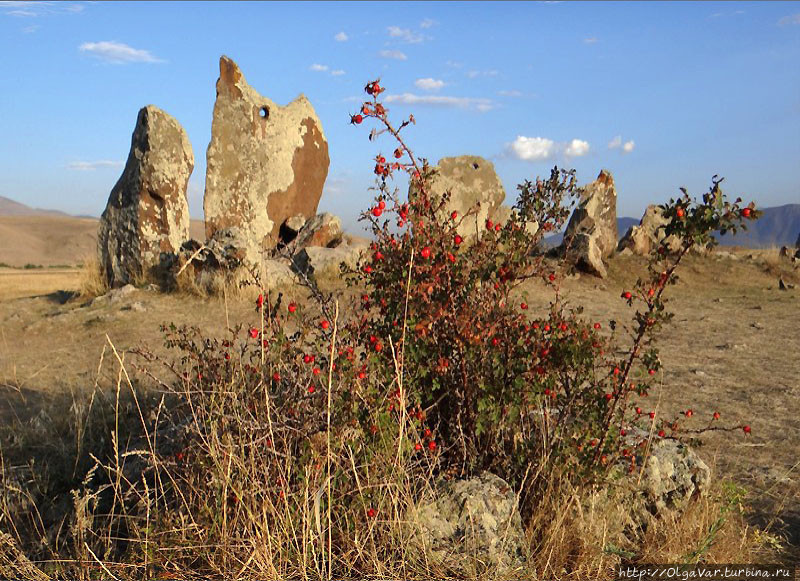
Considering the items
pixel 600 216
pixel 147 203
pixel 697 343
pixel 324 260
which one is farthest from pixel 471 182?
pixel 697 343

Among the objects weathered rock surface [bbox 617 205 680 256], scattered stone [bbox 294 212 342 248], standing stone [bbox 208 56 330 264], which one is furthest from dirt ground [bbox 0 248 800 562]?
standing stone [bbox 208 56 330 264]

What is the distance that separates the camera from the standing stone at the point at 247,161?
12.3m

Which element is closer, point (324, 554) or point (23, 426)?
point (324, 554)

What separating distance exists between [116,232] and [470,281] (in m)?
9.31

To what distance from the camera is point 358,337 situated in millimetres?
3307

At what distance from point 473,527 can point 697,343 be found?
19.1 feet

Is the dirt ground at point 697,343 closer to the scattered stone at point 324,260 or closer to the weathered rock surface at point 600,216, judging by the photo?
the weathered rock surface at point 600,216

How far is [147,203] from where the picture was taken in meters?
10.9

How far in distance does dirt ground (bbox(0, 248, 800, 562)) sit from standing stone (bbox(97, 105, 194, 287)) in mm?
927

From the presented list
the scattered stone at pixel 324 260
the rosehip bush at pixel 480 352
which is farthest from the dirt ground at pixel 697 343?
the scattered stone at pixel 324 260

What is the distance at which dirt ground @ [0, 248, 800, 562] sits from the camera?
4164 mm

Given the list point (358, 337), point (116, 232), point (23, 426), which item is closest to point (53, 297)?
point (116, 232)

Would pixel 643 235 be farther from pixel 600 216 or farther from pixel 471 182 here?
pixel 471 182

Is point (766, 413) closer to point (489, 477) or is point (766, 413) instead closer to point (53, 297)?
point (489, 477)
